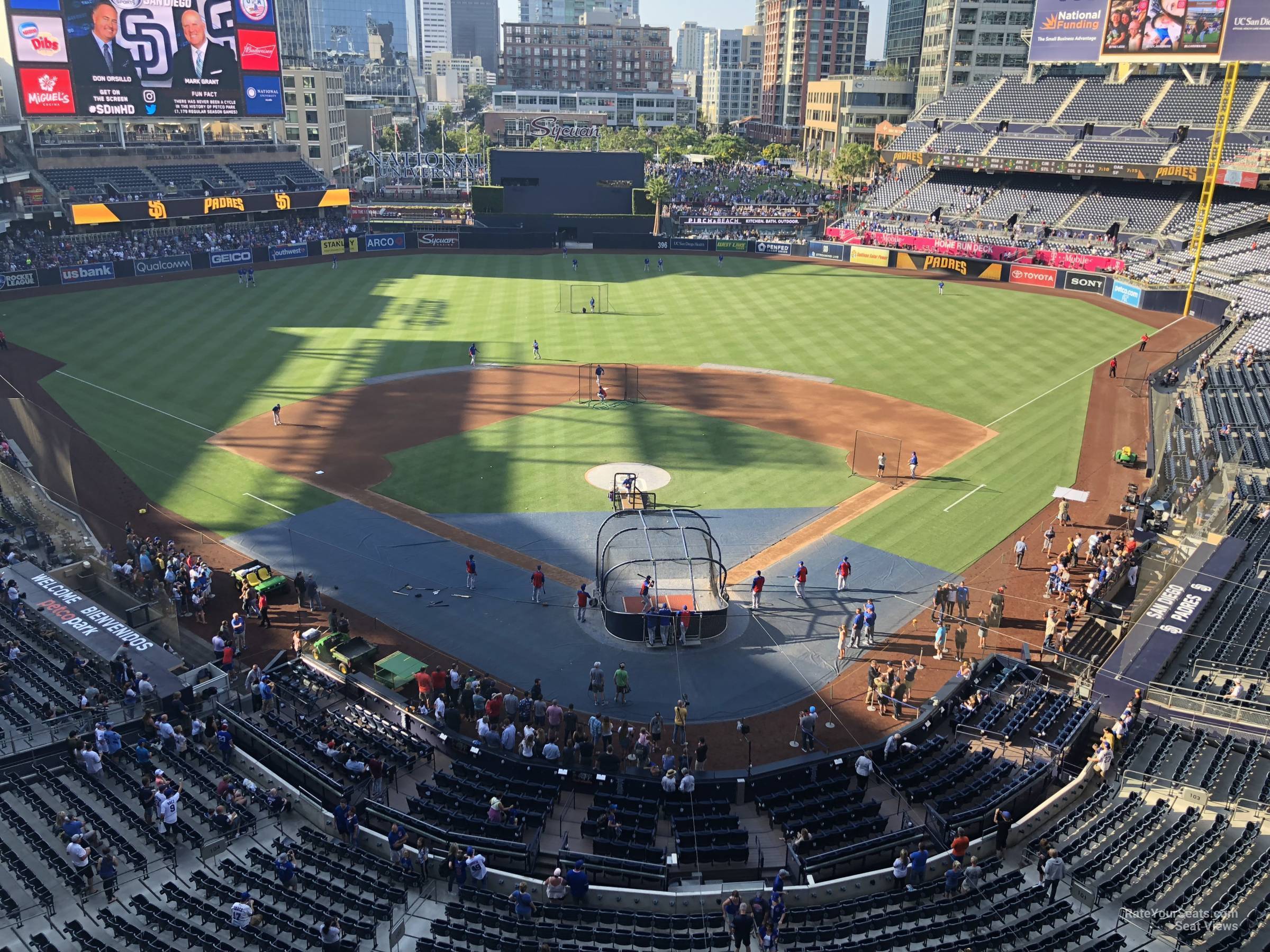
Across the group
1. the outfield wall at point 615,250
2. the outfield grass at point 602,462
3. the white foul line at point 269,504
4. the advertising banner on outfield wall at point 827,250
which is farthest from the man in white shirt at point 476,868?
the advertising banner on outfield wall at point 827,250

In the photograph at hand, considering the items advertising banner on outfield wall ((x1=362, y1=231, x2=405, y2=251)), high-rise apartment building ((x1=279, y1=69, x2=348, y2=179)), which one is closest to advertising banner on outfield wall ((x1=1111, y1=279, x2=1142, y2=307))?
advertising banner on outfield wall ((x1=362, y1=231, x2=405, y2=251))

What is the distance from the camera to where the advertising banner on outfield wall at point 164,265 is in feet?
239

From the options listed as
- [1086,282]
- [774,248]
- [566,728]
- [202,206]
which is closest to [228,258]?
[202,206]

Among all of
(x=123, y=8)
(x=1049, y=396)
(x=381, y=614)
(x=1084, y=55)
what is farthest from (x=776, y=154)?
(x=381, y=614)

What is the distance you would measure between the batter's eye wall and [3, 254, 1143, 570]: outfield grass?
9478mm

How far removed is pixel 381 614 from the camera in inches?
1088

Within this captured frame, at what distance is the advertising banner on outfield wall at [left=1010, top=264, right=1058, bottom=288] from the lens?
72.9 metres

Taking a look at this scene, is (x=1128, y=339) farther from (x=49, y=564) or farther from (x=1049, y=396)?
(x=49, y=564)

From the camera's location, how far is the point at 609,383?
160 feet

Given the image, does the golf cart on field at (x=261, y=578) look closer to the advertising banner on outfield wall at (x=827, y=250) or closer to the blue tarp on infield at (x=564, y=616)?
the blue tarp on infield at (x=564, y=616)

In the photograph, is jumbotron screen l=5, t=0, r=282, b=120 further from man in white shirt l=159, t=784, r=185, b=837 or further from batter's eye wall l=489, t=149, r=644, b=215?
man in white shirt l=159, t=784, r=185, b=837

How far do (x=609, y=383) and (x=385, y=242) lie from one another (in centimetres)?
4599

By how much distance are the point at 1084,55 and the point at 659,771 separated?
260 ft

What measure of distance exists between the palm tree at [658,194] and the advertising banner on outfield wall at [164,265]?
40771mm
